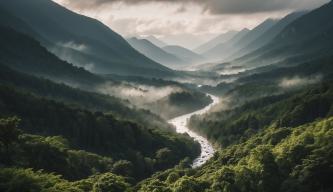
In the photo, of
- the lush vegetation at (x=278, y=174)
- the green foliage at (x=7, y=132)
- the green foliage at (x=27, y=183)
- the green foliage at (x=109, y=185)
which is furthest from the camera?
the green foliage at (x=7, y=132)

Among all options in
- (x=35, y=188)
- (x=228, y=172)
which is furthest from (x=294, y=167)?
(x=35, y=188)

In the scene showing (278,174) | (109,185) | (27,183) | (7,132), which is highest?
(7,132)

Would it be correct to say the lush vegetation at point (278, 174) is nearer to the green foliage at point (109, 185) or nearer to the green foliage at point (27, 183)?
the green foliage at point (109, 185)

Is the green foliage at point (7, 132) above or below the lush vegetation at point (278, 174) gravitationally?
above

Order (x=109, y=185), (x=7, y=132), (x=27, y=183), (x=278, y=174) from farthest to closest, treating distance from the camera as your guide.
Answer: (x=278, y=174) → (x=7, y=132) → (x=109, y=185) → (x=27, y=183)

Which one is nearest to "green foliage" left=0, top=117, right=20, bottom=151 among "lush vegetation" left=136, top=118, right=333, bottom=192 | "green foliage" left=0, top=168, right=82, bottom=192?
"green foliage" left=0, top=168, right=82, bottom=192

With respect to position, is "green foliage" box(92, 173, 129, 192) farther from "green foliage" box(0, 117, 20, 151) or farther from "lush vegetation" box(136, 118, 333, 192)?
"green foliage" box(0, 117, 20, 151)

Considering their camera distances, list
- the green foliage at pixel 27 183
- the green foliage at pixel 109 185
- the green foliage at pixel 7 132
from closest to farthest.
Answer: the green foliage at pixel 27 183, the green foliage at pixel 109 185, the green foliage at pixel 7 132

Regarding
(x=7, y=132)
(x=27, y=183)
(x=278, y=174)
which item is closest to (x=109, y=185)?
(x=27, y=183)

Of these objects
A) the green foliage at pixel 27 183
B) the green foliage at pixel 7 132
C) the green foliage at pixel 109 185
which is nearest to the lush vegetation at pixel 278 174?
the green foliage at pixel 109 185

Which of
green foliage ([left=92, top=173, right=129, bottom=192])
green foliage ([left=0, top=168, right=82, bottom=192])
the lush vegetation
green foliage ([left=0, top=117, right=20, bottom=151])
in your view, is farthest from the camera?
green foliage ([left=0, top=117, right=20, bottom=151])

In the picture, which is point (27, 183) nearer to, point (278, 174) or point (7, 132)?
point (7, 132)

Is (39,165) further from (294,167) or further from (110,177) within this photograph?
(294,167)
